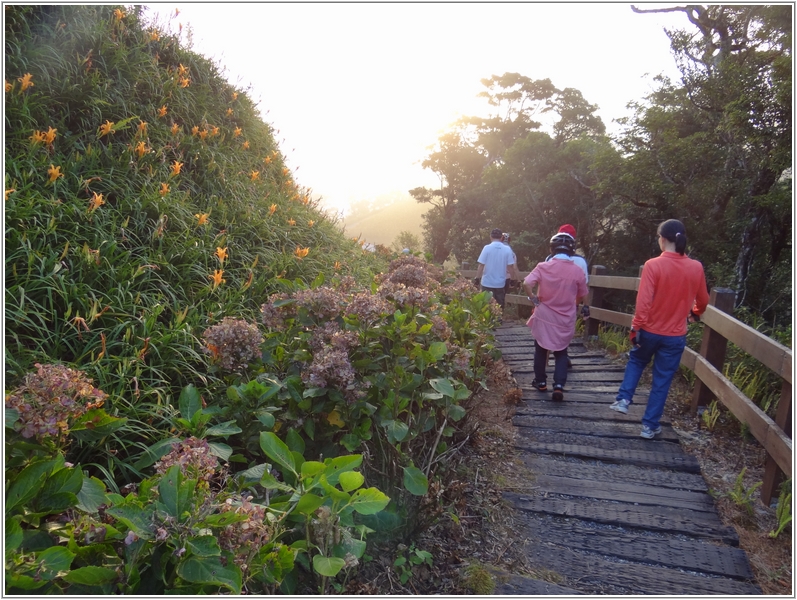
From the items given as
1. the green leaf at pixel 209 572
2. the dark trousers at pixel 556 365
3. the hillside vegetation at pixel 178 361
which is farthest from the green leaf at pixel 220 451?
the dark trousers at pixel 556 365

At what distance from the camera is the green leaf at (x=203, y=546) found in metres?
1.19

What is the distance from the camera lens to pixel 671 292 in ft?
12.8

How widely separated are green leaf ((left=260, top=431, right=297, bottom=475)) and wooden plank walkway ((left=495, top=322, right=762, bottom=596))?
1322 mm

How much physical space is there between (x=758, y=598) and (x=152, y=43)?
7.16 m

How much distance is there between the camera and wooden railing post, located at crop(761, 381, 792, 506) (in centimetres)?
290

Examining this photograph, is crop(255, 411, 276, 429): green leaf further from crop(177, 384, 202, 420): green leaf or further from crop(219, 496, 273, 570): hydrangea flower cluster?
crop(219, 496, 273, 570): hydrangea flower cluster

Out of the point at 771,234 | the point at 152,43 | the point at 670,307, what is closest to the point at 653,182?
the point at 771,234

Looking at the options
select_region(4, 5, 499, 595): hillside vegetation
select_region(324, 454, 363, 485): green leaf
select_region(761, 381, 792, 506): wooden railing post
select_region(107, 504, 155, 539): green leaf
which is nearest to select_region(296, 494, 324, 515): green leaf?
select_region(4, 5, 499, 595): hillside vegetation

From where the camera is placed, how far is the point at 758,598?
5.65 feet

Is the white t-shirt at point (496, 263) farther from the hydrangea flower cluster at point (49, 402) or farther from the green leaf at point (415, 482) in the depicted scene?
the hydrangea flower cluster at point (49, 402)

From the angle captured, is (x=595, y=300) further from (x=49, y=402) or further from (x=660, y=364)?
(x=49, y=402)

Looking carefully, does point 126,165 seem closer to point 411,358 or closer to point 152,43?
point 152,43

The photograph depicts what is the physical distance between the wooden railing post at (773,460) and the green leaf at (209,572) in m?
3.15

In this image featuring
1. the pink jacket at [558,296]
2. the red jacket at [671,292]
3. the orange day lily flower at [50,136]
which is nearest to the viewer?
the orange day lily flower at [50,136]
